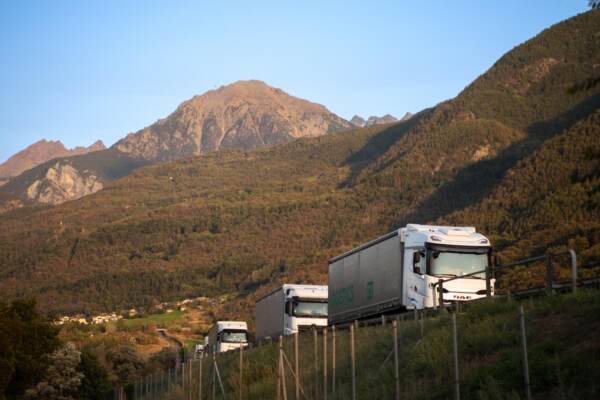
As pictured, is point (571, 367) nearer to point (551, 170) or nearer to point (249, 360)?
point (249, 360)

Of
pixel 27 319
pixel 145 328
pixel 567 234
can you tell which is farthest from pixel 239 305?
pixel 27 319

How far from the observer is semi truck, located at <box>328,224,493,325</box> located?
3322 centimetres

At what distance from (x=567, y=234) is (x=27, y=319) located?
55.2 m

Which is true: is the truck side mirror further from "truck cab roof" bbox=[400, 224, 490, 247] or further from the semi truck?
"truck cab roof" bbox=[400, 224, 490, 247]

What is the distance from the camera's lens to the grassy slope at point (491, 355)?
16094 mm

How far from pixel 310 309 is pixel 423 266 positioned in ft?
59.8

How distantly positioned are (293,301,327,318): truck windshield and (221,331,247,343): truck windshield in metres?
16.9

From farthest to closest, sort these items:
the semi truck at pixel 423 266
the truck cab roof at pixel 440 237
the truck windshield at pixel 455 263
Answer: the truck cab roof at pixel 440 237 → the truck windshield at pixel 455 263 → the semi truck at pixel 423 266

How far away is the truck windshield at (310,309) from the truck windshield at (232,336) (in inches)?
664

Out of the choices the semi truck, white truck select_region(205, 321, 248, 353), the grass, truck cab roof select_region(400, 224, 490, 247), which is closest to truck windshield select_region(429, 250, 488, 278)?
the semi truck

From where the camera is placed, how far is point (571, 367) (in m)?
16.0

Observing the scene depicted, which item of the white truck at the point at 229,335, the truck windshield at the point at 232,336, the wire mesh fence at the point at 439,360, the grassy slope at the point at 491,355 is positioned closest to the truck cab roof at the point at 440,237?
the wire mesh fence at the point at 439,360

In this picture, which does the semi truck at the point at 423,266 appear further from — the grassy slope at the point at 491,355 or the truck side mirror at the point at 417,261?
the grassy slope at the point at 491,355

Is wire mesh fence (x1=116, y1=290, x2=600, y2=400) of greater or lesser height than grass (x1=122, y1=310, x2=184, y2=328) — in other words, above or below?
below
